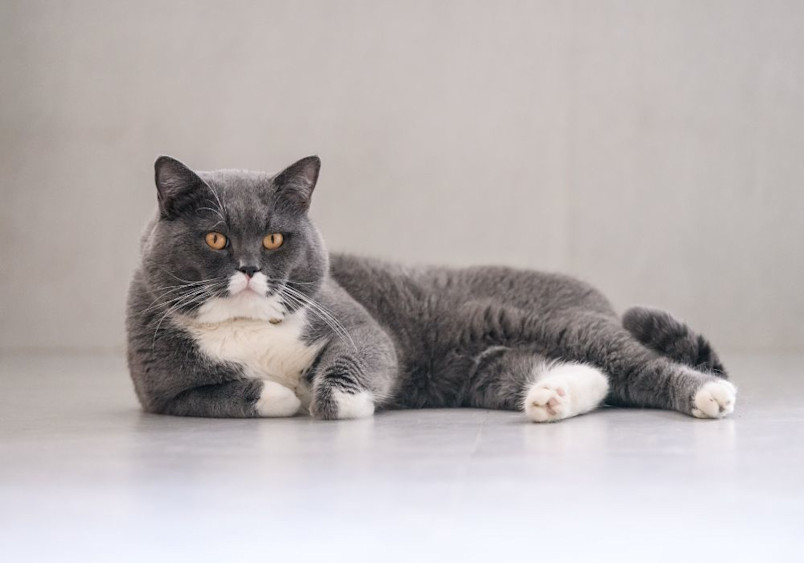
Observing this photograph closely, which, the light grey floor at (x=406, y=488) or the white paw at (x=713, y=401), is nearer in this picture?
the light grey floor at (x=406, y=488)

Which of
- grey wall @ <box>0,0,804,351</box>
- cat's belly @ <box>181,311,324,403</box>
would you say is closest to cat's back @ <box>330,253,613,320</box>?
cat's belly @ <box>181,311,324,403</box>

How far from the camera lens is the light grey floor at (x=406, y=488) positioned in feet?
5.64

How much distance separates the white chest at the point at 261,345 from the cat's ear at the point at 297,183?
14.1 inches

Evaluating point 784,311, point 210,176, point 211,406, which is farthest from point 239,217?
point 784,311

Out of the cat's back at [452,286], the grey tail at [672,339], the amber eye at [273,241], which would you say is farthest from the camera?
the cat's back at [452,286]

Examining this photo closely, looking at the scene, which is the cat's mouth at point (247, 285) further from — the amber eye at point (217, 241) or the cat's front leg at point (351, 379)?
the cat's front leg at point (351, 379)

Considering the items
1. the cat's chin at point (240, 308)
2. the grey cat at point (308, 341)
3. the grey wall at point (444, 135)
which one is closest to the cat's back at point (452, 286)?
the grey cat at point (308, 341)

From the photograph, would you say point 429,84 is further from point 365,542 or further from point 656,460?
point 365,542

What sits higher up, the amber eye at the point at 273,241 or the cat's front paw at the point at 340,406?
the amber eye at the point at 273,241

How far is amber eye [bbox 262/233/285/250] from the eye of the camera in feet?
10.0

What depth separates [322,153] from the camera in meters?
7.09

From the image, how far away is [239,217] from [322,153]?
13.5ft

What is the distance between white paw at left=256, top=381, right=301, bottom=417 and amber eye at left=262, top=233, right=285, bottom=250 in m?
0.43

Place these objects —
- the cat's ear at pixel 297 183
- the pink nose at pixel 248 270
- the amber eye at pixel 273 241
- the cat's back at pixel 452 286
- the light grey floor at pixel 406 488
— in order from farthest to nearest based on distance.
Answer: the cat's back at pixel 452 286, the cat's ear at pixel 297 183, the amber eye at pixel 273 241, the pink nose at pixel 248 270, the light grey floor at pixel 406 488
